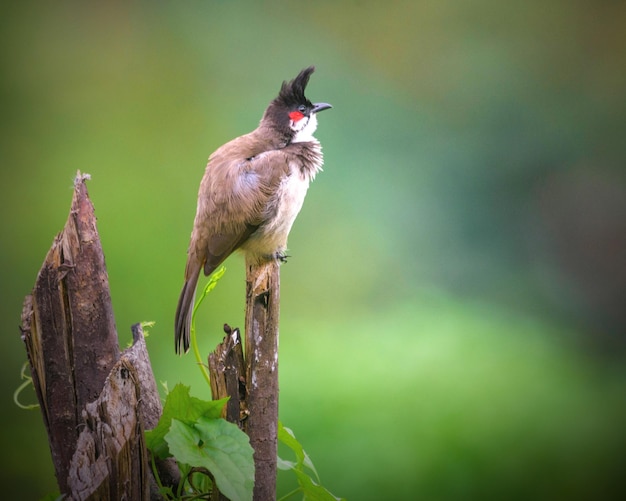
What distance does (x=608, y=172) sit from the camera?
2.99 m

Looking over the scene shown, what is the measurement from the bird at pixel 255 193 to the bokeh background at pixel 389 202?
0.65 metres

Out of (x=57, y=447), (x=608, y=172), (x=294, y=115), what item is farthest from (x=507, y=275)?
(x=57, y=447)

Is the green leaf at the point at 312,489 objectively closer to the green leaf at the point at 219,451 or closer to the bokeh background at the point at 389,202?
the green leaf at the point at 219,451

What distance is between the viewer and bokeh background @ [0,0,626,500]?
2811mm

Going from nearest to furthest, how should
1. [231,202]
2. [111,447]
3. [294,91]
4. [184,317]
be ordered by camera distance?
[111,447]
[184,317]
[231,202]
[294,91]

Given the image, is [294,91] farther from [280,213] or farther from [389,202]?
[389,202]

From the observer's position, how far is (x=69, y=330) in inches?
65.3

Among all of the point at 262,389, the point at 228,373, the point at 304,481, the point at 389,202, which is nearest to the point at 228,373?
the point at 228,373

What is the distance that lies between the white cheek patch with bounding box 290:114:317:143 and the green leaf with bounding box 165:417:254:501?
3.88 ft

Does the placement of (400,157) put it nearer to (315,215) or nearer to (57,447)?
(315,215)

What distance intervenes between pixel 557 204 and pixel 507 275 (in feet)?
1.28

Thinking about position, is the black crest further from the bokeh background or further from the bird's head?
the bokeh background

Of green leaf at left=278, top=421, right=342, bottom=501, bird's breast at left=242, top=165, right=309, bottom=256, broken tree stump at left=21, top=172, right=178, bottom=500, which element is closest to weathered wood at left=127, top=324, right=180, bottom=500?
broken tree stump at left=21, top=172, right=178, bottom=500

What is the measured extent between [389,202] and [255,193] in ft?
3.28
